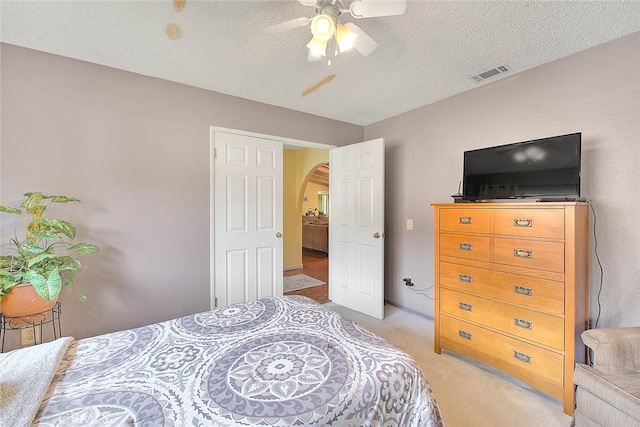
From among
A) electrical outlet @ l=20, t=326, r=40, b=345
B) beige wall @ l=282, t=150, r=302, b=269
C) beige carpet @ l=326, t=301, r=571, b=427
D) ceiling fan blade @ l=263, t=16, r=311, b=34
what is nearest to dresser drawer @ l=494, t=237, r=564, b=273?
beige carpet @ l=326, t=301, r=571, b=427

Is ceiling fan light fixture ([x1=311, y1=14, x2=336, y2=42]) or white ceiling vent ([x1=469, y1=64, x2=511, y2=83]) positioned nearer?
ceiling fan light fixture ([x1=311, y1=14, x2=336, y2=42])

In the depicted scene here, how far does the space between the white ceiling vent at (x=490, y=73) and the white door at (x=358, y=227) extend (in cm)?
100

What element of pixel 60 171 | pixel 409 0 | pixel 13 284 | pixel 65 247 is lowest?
pixel 13 284

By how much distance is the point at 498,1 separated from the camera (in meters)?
1.44

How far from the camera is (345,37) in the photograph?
1.46 meters

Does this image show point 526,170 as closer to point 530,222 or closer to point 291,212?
point 530,222

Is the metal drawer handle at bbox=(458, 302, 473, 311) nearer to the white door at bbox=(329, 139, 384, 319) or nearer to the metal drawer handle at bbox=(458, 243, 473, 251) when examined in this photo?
the metal drawer handle at bbox=(458, 243, 473, 251)

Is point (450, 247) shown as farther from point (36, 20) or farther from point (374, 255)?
point (36, 20)

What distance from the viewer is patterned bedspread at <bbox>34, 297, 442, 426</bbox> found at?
2.63ft

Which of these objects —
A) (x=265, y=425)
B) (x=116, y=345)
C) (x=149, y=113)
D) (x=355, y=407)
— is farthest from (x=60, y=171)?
(x=355, y=407)

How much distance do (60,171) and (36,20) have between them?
3.17ft

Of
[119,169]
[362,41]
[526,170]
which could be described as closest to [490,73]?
[526,170]

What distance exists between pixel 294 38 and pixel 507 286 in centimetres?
228

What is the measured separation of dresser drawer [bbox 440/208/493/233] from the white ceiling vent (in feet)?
3.91
